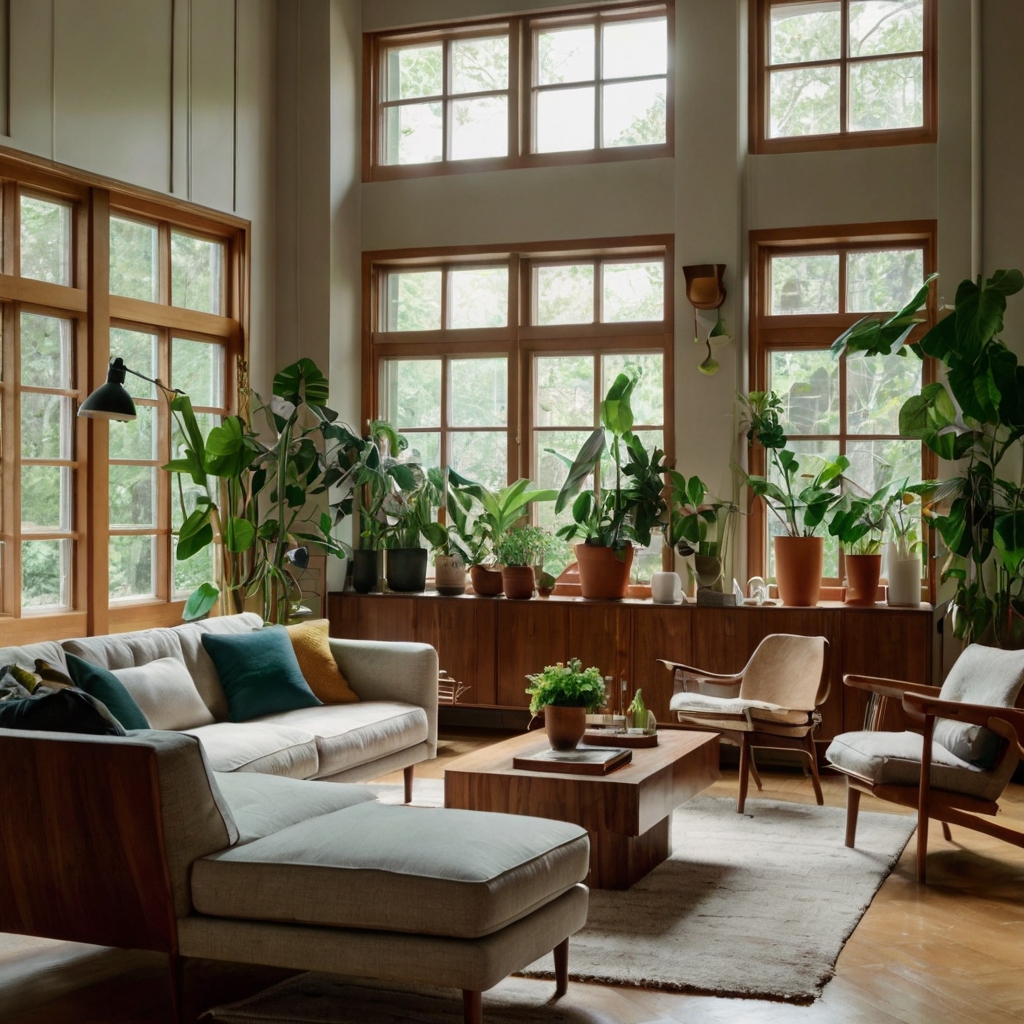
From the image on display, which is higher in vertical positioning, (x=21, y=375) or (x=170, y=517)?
(x=21, y=375)

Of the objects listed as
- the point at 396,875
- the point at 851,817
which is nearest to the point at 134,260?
the point at 851,817

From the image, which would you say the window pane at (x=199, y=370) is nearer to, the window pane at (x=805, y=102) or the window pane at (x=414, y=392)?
the window pane at (x=414, y=392)

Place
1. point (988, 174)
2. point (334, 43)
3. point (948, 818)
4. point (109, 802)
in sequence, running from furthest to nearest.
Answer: point (334, 43)
point (988, 174)
point (948, 818)
point (109, 802)

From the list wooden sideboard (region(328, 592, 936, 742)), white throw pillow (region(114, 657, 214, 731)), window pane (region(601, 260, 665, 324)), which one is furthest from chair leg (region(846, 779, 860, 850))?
window pane (region(601, 260, 665, 324))

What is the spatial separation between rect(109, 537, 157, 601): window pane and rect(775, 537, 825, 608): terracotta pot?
3375 mm

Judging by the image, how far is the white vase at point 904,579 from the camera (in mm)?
6574

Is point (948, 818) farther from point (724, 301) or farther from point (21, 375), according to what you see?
point (21, 375)

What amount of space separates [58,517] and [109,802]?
3342mm

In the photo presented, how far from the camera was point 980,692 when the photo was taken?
15.9 ft

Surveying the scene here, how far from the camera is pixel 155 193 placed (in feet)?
21.6

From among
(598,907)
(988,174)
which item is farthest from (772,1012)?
(988,174)

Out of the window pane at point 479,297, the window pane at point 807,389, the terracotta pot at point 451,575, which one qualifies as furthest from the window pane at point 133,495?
the window pane at point 807,389

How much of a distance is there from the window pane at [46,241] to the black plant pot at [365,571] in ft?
7.50

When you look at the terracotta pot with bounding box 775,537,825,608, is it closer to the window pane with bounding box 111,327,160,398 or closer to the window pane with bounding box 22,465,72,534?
the window pane with bounding box 111,327,160,398
